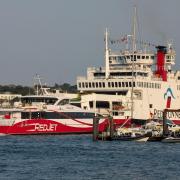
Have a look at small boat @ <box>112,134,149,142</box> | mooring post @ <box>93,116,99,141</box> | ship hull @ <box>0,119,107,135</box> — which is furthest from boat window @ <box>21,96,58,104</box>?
small boat @ <box>112,134,149,142</box>

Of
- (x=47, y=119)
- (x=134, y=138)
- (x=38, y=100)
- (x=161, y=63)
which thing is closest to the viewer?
(x=134, y=138)

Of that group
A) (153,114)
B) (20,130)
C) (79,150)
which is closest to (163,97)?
(153,114)

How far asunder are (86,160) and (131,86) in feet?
136

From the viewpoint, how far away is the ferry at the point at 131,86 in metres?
101

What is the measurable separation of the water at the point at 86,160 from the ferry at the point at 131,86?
14.9 metres

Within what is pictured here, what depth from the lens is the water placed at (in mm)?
51719

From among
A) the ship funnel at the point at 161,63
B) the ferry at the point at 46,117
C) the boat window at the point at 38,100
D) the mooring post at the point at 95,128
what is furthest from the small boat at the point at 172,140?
the ship funnel at the point at 161,63

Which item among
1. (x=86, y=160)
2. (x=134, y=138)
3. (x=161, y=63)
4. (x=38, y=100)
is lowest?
(x=86, y=160)

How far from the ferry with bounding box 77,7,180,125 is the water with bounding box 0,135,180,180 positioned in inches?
588

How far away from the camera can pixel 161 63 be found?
110 meters

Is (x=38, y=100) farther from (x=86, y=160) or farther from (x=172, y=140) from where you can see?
(x=86, y=160)

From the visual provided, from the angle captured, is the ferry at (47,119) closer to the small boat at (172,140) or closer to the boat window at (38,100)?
the boat window at (38,100)

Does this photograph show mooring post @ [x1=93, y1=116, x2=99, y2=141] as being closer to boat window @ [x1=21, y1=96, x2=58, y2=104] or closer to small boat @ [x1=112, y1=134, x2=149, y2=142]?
small boat @ [x1=112, y1=134, x2=149, y2=142]

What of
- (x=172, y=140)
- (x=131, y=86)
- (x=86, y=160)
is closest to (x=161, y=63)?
(x=131, y=86)
